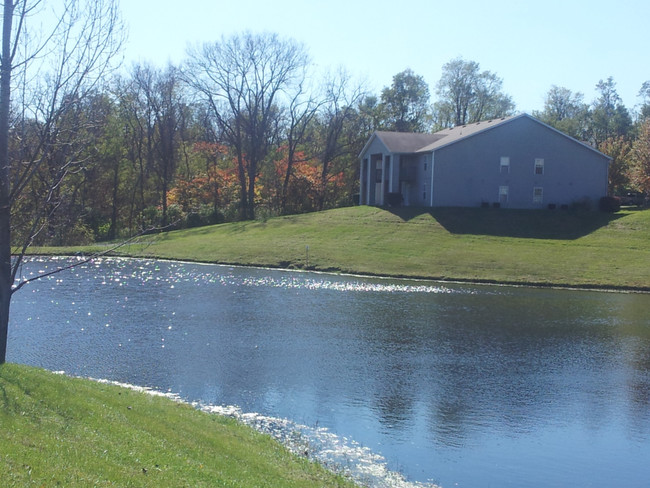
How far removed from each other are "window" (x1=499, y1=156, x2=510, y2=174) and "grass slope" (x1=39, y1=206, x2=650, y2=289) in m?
4.26

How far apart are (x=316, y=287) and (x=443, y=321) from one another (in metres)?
10.2

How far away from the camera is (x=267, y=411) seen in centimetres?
1406

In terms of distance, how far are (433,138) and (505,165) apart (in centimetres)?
904

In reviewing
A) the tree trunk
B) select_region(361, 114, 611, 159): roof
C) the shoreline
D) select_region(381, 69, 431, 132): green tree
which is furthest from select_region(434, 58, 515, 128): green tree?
the tree trunk

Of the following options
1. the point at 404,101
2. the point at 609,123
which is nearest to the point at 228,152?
the point at 404,101

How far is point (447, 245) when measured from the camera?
45.4 metres

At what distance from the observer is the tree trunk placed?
11.8 m

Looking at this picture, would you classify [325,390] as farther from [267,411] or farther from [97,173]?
[97,173]

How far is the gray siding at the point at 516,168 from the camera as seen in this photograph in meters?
56.7

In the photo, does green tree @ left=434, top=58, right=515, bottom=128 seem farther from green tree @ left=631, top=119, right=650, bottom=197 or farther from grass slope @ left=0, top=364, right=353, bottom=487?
grass slope @ left=0, top=364, right=353, bottom=487

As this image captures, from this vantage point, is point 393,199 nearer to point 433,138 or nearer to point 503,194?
point 433,138

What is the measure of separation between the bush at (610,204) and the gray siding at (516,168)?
1.15 m

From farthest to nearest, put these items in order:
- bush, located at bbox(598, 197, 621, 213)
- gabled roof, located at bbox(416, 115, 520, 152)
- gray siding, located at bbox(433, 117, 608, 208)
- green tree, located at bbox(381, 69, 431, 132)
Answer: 1. green tree, located at bbox(381, 69, 431, 132)
2. bush, located at bbox(598, 197, 621, 213)
3. gray siding, located at bbox(433, 117, 608, 208)
4. gabled roof, located at bbox(416, 115, 520, 152)

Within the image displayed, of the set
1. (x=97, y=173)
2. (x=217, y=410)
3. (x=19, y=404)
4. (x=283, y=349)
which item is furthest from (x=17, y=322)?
(x=97, y=173)
